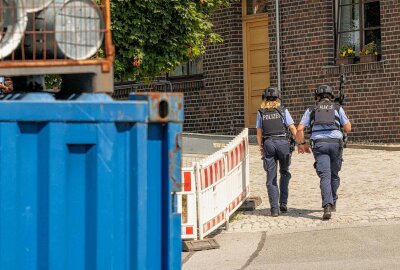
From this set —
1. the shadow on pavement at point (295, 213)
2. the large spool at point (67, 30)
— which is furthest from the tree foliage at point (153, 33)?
the large spool at point (67, 30)

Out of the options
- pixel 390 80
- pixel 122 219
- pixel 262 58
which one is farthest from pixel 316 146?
pixel 262 58

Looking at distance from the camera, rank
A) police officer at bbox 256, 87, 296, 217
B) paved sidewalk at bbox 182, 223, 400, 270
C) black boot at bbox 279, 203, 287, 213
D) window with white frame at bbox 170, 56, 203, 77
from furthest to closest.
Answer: window with white frame at bbox 170, 56, 203, 77
black boot at bbox 279, 203, 287, 213
police officer at bbox 256, 87, 296, 217
paved sidewalk at bbox 182, 223, 400, 270

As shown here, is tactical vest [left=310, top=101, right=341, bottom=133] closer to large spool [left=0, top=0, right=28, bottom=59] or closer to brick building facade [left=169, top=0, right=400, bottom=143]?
brick building facade [left=169, top=0, right=400, bottom=143]

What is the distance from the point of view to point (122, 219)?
514cm

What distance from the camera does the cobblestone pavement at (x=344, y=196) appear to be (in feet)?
46.6

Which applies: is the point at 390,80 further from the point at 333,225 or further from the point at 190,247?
the point at 190,247

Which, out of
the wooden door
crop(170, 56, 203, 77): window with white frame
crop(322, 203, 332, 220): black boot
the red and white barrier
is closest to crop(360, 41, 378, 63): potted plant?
the wooden door

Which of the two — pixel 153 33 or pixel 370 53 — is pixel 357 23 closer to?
pixel 370 53

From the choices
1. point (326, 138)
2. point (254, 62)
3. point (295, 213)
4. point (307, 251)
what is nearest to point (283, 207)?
point (295, 213)

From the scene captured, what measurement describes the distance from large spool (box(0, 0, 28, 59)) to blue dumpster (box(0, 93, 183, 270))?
693 millimetres

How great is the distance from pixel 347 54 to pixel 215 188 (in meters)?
9.55

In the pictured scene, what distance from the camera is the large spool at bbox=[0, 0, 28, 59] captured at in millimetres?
5789

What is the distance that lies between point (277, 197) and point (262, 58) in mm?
10585

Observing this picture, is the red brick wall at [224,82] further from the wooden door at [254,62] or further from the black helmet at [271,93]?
the black helmet at [271,93]
